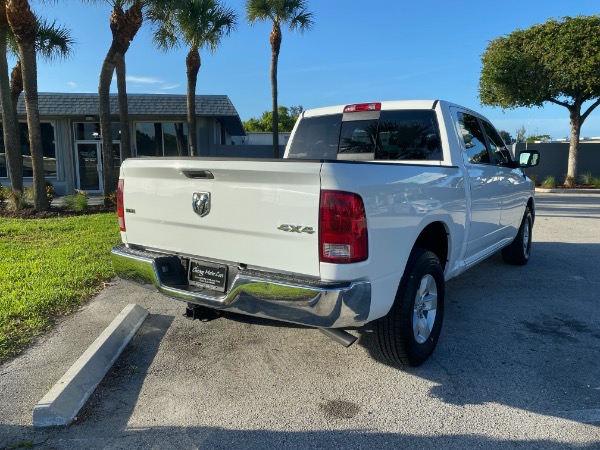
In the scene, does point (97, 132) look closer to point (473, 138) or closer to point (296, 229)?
point (473, 138)

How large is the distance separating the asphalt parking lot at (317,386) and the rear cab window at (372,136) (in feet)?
5.66

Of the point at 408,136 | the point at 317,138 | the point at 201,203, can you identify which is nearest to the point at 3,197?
the point at 317,138

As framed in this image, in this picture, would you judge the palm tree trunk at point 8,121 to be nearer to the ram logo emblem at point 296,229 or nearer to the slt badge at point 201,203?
the slt badge at point 201,203

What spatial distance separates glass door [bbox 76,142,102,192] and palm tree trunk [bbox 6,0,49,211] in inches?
333

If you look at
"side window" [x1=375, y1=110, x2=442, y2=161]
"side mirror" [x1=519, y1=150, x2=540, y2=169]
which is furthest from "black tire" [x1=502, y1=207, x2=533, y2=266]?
"side window" [x1=375, y1=110, x2=442, y2=161]

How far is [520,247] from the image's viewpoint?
6633 mm

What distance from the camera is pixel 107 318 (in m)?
4.64

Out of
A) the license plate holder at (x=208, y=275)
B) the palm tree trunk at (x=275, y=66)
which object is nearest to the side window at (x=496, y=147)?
the license plate holder at (x=208, y=275)

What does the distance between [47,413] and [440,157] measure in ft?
11.9

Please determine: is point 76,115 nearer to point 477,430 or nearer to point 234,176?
point 234,176

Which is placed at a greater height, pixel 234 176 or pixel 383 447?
pixel 234 176

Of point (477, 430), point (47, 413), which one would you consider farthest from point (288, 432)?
point (47, 413)

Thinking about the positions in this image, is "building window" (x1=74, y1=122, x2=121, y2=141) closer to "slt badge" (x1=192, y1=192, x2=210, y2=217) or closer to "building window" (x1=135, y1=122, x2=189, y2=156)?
"building window" (x1=135, y1=122, x2=189, y2=156)

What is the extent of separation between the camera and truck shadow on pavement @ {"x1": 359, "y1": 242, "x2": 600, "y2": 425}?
3182 mm
